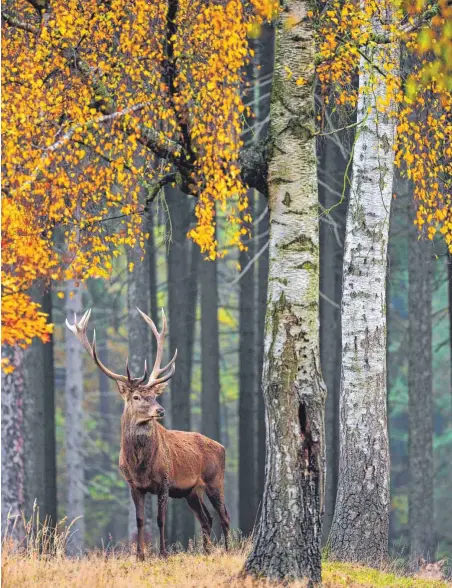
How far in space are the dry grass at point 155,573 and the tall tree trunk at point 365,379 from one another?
1.97 ft

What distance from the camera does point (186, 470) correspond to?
1316cm

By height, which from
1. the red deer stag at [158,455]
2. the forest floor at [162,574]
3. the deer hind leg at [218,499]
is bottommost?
the forest floor at [162,574]

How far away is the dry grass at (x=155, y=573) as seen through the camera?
30.2ft

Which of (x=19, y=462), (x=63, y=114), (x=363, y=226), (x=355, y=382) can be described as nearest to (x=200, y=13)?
(x=63, y=114)

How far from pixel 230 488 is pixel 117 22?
103 ft

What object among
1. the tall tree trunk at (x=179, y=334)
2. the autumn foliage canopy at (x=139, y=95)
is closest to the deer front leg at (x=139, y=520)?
the autumn foliage canopy at (x=139, y=95)

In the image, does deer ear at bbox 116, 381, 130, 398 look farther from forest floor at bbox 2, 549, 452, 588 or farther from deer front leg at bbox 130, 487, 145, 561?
forest floor at bbox 2, 549, 452, 588

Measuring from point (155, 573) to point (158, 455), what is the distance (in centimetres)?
207

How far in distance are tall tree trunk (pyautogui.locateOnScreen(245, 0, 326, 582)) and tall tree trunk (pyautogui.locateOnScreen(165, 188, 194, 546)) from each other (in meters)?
11.3

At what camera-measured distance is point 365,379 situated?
1166 cm

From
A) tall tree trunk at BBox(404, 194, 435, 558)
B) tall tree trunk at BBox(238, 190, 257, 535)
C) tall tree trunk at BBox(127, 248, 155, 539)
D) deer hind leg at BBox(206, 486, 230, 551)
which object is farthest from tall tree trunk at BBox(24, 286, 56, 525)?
deer hind leg at BBox(206, 486, 230, 551)

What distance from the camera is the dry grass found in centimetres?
920

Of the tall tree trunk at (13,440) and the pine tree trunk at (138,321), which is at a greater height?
the pine tree trunk at (138,321)

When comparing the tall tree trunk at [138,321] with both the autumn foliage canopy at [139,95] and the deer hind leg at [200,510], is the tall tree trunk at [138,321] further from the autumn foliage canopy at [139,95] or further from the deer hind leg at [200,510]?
the autumn foliage canopy at [139,95]
